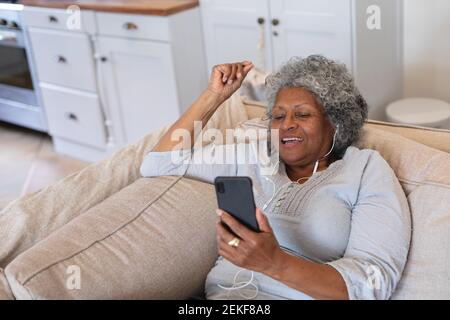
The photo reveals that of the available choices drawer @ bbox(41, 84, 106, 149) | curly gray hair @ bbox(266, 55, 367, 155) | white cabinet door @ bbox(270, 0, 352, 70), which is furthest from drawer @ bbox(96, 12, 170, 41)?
curly gray hair @ bbox(266, 55, 367, 155)

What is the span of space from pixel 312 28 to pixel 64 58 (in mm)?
1380

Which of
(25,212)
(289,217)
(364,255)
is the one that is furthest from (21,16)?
(364,255)

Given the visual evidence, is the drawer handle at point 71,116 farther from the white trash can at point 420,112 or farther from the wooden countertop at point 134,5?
the white trash can at point 420,112

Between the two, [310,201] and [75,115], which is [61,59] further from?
[310,201]

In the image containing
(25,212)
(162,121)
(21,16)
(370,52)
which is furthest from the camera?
(21,16)

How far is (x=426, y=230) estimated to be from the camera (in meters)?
1.36

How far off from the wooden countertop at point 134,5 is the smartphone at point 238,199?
1.74 meters

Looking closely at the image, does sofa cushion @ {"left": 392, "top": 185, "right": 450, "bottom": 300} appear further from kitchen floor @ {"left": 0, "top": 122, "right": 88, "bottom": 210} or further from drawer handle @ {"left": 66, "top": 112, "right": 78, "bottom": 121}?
drawer handle @ {"left": 66, "top": 112, "right": 78, "bottom": 121}

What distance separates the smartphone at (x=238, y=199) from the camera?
3.90 feet

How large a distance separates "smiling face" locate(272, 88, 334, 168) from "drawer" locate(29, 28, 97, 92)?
180cm

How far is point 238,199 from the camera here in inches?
47.5

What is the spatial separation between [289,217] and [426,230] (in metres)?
0.32

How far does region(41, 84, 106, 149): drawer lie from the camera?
331cm

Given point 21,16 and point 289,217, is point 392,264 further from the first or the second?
point 21,16
